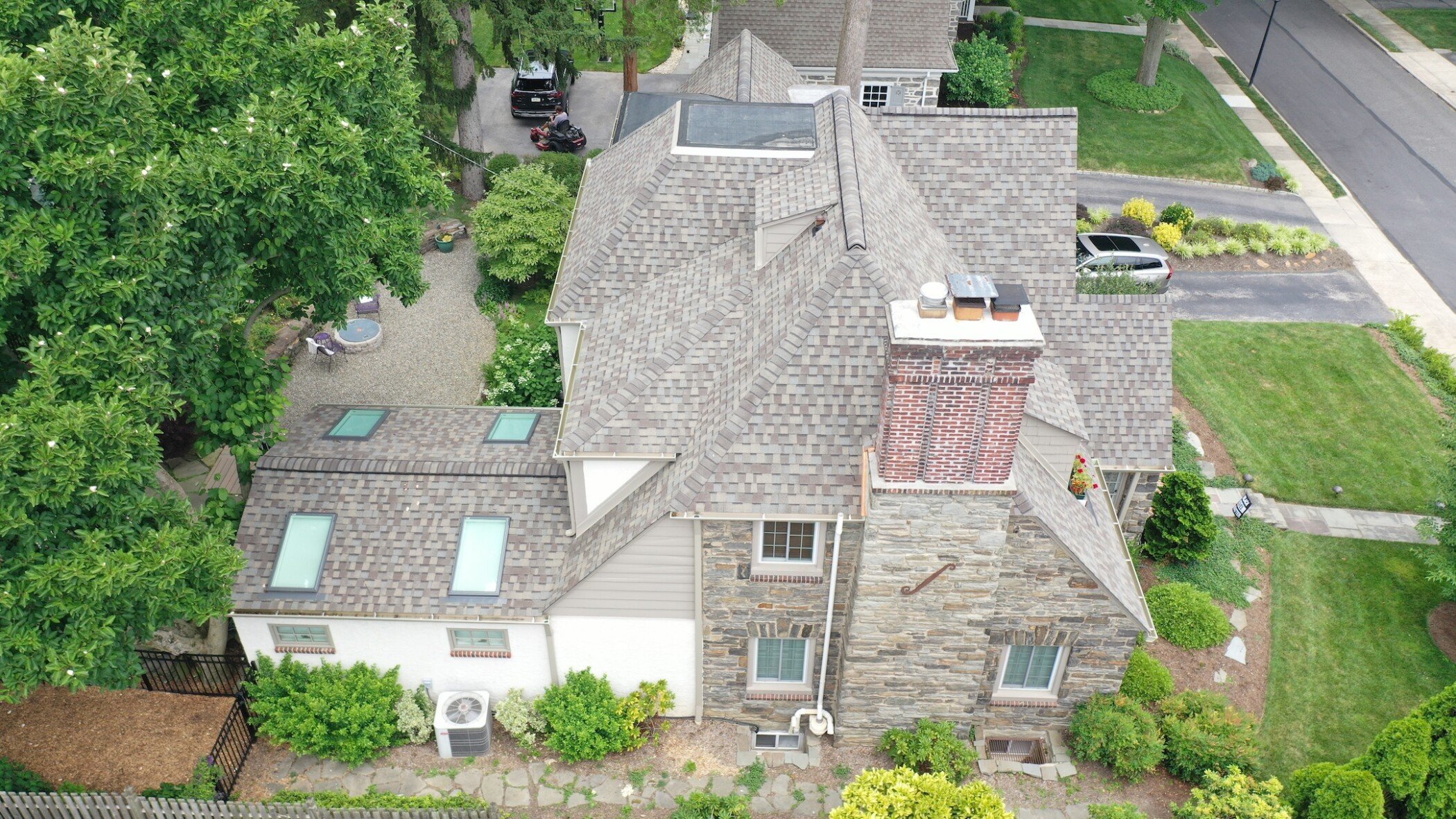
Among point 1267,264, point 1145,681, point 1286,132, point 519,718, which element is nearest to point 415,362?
point 519,718

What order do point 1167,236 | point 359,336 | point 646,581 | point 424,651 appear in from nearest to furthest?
point 646,581 < point 424,651 < point 359,336 < point 1167,236

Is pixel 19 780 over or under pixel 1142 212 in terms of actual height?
under

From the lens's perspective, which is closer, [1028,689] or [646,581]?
[646,581]

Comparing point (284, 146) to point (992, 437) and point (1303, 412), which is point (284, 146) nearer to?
point (992, 437)

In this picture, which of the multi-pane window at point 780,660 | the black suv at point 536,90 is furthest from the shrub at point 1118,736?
the black suv at point 536,90

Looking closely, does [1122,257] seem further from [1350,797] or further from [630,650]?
[630,650]

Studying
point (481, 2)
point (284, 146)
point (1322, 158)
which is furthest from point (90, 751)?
point (1322, 158)

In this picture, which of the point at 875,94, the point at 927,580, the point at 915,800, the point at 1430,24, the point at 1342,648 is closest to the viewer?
the point at 915,800
